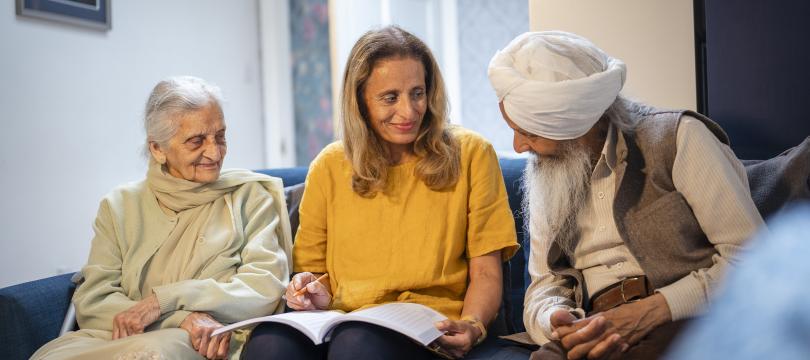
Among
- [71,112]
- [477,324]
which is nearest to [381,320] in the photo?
[477,324]

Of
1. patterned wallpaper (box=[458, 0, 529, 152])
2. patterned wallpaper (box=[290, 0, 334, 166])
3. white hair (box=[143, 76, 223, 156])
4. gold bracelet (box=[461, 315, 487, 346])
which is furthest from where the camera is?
patterned wallpaper (box=[458, 0, 529, 152])

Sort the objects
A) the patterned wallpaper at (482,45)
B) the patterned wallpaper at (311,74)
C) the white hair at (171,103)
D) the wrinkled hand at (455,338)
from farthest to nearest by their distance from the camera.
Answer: the patterned wallpaper at (482,45) < the patterned wallpaper at (311,74) < the white hair at (171,103) < the wrinkled hand at (455,338)

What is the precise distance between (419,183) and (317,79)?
3378 mm

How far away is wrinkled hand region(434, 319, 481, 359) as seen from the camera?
1974 millimetres

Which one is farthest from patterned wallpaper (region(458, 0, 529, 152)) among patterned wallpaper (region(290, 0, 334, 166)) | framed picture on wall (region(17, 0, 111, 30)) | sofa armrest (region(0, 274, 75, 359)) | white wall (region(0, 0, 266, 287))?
sofa armrest (region(0, 274, 75, 359))

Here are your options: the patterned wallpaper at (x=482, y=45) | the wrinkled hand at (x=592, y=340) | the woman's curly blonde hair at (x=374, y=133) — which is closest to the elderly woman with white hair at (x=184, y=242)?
the woman's curly blonde hair at (x=374, y=133)

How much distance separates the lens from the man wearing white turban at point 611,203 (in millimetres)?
1772

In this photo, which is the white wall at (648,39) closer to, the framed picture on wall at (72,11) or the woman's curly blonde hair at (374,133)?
the woman's curly blonde hair at (374,133)

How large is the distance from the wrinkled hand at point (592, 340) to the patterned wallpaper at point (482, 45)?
3919mm

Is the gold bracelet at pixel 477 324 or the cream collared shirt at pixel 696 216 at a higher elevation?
the cream collared shirt at pixel 696 216

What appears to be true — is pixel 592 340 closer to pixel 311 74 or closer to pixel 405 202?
pixel 405 202

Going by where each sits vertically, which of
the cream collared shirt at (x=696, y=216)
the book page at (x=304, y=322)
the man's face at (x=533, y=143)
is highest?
the man's face at (x=533, y=143)

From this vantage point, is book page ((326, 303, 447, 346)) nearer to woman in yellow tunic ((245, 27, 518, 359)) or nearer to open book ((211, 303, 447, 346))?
open book ((211, 303, 447, 346))

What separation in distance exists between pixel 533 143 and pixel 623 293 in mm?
424
